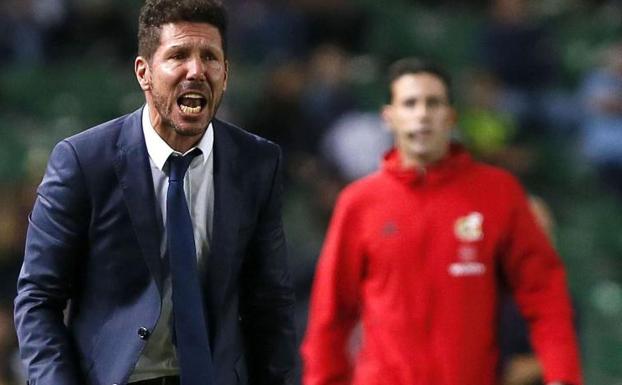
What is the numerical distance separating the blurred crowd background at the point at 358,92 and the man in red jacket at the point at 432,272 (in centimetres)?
304

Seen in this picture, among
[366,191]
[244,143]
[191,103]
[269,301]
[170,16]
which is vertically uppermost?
[170,16]

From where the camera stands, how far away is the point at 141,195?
3621mm

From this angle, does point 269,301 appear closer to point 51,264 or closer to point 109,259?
point 109,259

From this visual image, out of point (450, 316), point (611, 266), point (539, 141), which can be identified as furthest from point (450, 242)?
point (539, 141)

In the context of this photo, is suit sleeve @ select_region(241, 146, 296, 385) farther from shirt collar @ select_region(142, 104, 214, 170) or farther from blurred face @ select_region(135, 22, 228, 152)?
blurred face @ select_region(135, 22, 228, 152)

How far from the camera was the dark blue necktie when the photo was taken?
3.61 m

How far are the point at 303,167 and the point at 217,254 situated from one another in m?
6.12

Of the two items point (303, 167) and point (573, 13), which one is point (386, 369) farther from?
point (573, 13)

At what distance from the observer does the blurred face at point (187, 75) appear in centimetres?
356

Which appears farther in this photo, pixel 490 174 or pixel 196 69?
pixel 490 174

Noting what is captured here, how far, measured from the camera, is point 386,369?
209 inches

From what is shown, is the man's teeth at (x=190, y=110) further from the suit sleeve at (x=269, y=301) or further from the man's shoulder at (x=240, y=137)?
the suit sleeve at (x=269, y=301)

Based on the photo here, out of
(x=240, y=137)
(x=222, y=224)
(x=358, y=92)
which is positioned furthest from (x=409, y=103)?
(x=358, y=92)

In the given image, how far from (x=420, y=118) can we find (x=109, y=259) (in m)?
2.26
